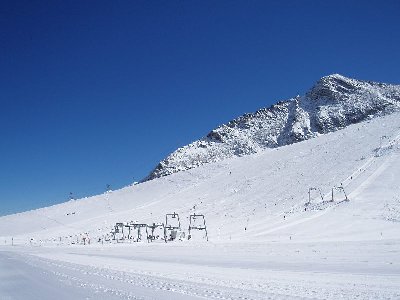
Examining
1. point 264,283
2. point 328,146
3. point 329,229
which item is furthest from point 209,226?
point 264,283

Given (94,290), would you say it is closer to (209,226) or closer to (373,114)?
(209,226)

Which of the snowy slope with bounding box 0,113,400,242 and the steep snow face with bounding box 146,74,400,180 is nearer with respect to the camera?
the snowy slope with bounding box 0,113,400,242

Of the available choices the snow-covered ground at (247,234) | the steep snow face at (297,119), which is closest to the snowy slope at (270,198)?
the snow-covered ground at (247,234)

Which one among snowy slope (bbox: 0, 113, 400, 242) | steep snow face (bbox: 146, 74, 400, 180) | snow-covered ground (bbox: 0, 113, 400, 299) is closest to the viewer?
snow-covered ground (bbox: 0, 113, 400, 299)

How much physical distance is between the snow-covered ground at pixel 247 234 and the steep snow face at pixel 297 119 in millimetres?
76269

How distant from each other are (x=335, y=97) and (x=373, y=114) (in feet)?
108

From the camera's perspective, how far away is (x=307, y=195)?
3684cm

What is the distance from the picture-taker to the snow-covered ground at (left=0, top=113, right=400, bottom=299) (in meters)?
8.29

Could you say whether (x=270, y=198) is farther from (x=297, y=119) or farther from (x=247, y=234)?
(x=297, y=119)

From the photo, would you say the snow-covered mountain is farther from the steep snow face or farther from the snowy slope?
the steep snow face

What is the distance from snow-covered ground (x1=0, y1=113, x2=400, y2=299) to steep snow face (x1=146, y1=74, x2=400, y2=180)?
76269mm

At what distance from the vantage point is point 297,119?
172 metres

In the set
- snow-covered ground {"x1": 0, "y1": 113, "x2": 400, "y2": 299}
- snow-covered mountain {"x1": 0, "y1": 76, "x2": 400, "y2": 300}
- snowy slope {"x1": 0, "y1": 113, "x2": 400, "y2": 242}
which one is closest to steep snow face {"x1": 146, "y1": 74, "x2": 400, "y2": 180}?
snowy slope {"x1": 0, "y1": 113, "x2": 400, "y2": 242}

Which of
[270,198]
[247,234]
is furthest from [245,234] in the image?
[270,198]
